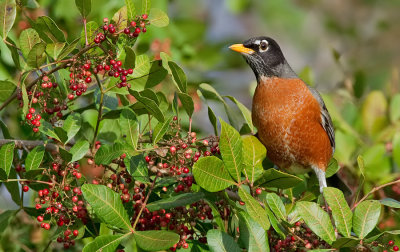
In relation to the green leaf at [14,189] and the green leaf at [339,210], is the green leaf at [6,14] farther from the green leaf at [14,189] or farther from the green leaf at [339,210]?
the green leaf at [339,210]

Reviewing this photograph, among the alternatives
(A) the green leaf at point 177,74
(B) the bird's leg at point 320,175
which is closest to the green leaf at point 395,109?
(B) the bird's leg at point 320,175

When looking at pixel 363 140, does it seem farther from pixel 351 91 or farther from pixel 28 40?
pixel 28 40

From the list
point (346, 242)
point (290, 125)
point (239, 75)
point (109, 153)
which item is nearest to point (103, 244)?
point (109, 153)

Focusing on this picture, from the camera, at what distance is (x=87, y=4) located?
8.17 feet

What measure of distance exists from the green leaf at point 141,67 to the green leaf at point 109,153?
0.36 m

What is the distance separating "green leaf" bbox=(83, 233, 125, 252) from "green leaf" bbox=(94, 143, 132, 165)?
36 centimetres

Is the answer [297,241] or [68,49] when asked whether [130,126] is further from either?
[297,241]

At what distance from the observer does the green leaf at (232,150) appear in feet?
7.72

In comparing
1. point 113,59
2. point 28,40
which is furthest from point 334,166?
point 28,40

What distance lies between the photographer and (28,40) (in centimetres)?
258

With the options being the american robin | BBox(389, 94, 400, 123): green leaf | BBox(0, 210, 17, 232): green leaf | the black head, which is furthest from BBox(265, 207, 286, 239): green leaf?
BBox(389, 94, 400, 123): green leaf

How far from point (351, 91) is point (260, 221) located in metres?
2.97

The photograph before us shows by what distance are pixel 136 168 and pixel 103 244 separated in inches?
15.5

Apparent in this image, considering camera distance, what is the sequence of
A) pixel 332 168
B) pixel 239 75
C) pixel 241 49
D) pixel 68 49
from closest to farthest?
1. pixel 68 49
2. pixel 332 168
3. pixel 241 49
4. pixel 239 75
